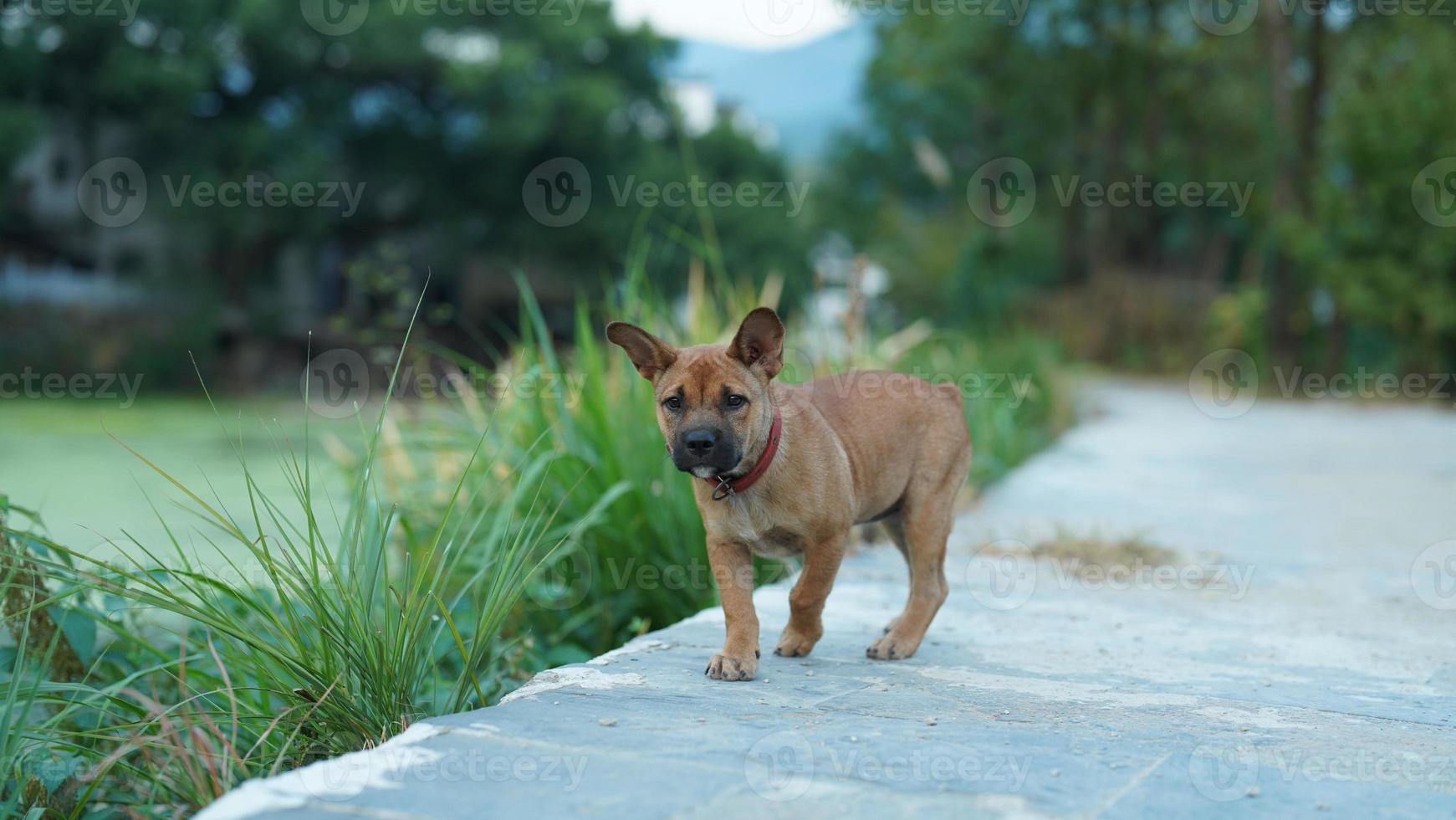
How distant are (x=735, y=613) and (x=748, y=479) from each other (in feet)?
1.29

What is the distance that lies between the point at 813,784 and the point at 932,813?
277 millimetres

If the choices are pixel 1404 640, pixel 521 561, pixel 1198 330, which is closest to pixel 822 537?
pixel 521 561

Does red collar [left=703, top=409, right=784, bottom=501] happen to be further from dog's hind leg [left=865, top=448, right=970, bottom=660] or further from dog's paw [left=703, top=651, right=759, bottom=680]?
dog's hind leg [left=865, top=448, right=970, bottom=660]

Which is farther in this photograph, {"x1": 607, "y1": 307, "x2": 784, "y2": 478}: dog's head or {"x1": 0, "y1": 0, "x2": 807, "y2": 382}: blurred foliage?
{"x1": 0, "y1": 0, "x2": 807, "y2": 382}: blurred foliage

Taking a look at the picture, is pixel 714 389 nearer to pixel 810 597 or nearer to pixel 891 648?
pixel 810 597

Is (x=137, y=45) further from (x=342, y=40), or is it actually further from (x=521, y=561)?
(x=521, y=561)

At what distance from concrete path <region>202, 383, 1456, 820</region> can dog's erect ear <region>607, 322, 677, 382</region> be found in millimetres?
879

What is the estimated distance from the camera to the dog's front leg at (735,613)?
12.3 ft

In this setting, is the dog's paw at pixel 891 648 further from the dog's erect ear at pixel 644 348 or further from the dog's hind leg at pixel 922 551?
the dog's erect ear at pixel 644 348

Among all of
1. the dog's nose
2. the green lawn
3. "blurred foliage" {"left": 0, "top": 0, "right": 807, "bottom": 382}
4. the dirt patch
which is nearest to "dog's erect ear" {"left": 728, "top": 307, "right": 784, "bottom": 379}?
the dog's nose

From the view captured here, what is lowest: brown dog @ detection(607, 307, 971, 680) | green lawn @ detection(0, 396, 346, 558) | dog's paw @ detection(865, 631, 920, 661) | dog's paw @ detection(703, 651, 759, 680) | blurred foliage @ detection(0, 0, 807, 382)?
green lawn @ detection(0, 396, 346, 558)

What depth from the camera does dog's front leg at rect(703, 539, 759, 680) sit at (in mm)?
3756

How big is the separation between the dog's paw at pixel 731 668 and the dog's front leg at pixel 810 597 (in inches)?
12.8

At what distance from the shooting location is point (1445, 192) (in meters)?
16.5
